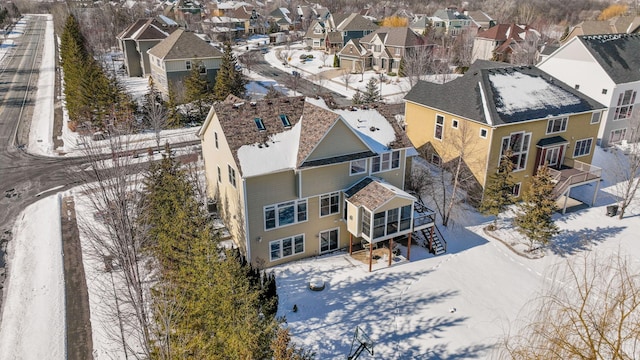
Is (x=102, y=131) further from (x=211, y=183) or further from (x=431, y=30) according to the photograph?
(x=431, y=30)

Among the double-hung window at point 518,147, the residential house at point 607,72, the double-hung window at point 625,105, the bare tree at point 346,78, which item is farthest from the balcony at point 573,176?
the bare tree at point 346,78

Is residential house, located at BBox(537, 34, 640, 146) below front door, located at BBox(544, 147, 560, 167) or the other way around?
the other way around

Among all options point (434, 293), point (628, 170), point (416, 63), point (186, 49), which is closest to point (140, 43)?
point (186, 49)

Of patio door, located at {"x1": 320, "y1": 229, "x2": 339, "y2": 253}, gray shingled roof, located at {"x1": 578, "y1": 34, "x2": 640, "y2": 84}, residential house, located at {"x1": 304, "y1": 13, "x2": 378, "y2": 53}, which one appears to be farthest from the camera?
residential house, located at {"x1": 304, "y1": 13, "x2": 378, "y2": 53}

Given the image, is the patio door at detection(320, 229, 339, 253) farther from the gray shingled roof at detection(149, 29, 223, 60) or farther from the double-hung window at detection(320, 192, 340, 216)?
the gray shingled roof at detection(149, 29, 223, 60)

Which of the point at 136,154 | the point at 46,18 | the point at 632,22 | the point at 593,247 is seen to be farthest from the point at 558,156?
the point at 46,18

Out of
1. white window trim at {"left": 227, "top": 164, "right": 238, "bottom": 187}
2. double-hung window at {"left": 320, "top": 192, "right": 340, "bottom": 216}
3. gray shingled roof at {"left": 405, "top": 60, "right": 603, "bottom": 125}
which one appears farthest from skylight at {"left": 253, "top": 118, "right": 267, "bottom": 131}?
gray shingled roof at {"left": 405, "top": 60, "right": 603, "bottom": 125}

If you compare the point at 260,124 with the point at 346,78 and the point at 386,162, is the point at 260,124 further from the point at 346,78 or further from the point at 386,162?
the point at 346,78
